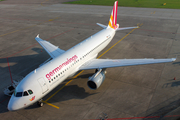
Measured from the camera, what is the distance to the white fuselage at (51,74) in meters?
17.1

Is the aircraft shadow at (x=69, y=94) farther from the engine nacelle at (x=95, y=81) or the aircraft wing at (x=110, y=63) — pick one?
the aircraft wing at (x=110, y=63)

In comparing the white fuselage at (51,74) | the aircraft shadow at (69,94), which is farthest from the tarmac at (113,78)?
the white fuselage at (51,74)

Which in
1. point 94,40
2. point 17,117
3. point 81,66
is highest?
point 94,40

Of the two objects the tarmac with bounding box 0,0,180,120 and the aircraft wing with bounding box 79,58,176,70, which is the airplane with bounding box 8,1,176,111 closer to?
the aircraft wing with bounding box 79,58,176,70

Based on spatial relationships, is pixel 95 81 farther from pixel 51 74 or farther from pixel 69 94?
pixel 51 74

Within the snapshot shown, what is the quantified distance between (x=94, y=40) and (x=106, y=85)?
926 cm

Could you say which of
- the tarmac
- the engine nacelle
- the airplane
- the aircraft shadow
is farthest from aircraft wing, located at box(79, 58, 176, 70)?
the aircraft shadow

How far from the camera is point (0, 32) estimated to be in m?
50.2

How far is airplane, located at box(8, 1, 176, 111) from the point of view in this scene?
17.2m

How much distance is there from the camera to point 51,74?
19.4 m

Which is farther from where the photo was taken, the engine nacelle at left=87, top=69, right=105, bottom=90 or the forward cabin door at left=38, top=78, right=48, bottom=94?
the engine nacelle at left=87, top=69, right=105, bottom=90

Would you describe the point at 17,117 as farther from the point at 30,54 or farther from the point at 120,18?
the point at 120,18

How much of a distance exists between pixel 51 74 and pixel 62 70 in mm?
1857

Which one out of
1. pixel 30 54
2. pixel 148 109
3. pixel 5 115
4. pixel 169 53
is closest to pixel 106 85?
pixel 148 109
